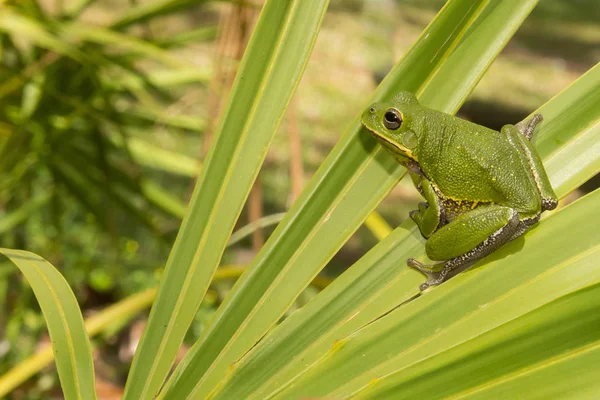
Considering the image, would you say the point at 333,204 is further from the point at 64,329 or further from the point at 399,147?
the point at 64,329

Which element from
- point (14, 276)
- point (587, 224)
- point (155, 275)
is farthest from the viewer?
point (155, 275)

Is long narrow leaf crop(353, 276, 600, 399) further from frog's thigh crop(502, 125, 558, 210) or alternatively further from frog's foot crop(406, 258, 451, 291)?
frog's thigh crop(502, 125, 558, 210)

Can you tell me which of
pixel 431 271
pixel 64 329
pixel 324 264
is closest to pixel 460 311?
pixel 431 271

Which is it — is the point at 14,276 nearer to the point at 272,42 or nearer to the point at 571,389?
the point at 272,42

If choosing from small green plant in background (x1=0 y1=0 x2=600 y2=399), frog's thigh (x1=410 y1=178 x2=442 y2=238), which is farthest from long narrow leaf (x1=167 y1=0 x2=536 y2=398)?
frog's thigh (x1=410 y1=178 x2=442 y2=238)

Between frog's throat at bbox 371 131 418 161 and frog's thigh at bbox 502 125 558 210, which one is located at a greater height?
frog's thigh at bbox 502 125 558 210

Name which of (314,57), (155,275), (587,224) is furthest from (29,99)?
(314,57)

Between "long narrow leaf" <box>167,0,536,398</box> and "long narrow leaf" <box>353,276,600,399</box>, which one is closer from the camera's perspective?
"long narrow leaf" <box>353,276,600,399</box>
